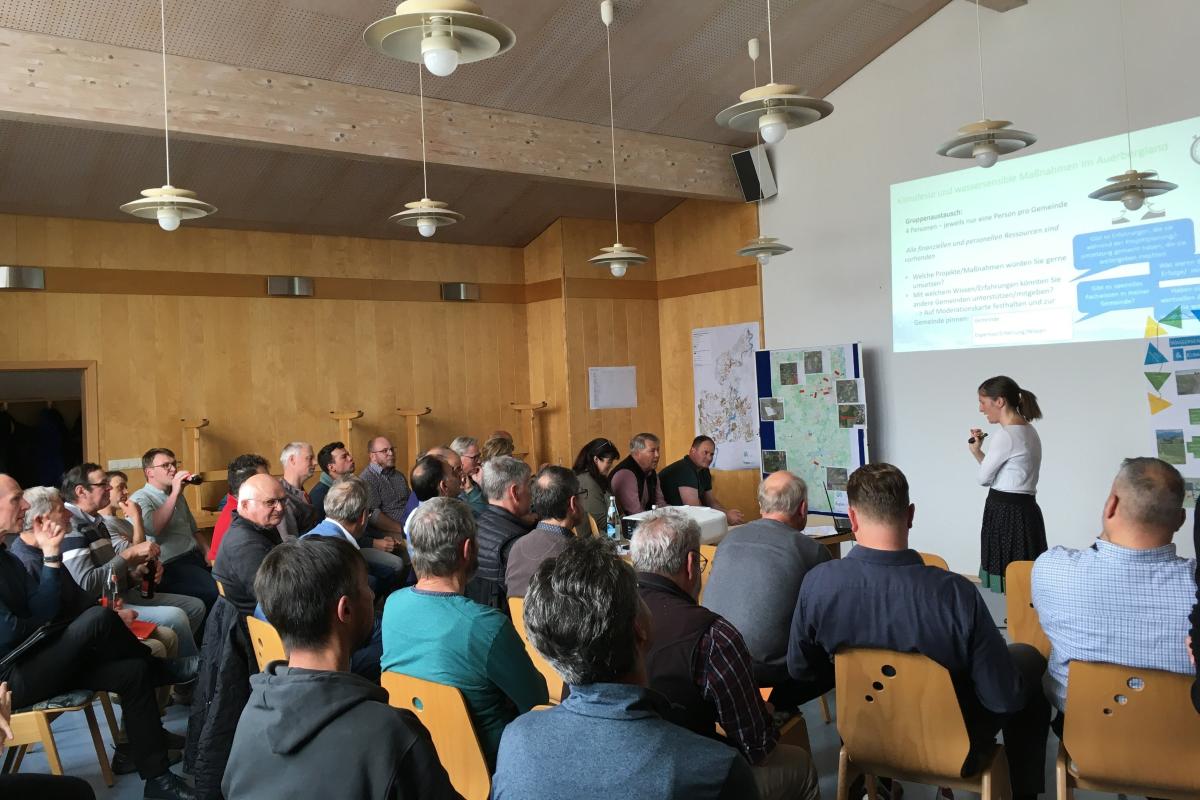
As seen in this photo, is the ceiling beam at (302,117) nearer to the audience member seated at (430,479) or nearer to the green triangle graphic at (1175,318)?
the audience member seated at (430,479)

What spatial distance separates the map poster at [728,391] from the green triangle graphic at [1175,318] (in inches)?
134

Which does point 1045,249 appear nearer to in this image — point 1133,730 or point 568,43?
point 568,43

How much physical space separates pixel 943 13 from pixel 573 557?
21.6 ft

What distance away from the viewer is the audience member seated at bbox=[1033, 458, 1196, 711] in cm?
227

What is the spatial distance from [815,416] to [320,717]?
6359 mm

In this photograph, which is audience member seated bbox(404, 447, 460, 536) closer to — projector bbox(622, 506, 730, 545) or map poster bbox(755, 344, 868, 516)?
projector bbox(622, 506, 730, 545)

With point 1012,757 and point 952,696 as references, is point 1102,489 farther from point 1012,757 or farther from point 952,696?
point 952,696

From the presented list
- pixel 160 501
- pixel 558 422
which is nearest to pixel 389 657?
pixel 160 501

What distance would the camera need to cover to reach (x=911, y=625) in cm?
230

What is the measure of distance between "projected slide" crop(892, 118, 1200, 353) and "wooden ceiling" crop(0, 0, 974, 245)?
1.45 metres

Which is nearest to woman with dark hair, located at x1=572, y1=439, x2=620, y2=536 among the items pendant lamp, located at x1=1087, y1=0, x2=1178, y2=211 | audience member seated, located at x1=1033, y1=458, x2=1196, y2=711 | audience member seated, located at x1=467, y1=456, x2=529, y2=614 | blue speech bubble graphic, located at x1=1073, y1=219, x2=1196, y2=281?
audience member seated, located at x1=467, y1=456, x2=529, y2=614

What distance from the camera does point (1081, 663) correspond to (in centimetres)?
223

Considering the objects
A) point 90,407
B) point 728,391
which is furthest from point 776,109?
point 90,407

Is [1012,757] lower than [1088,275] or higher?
lower
